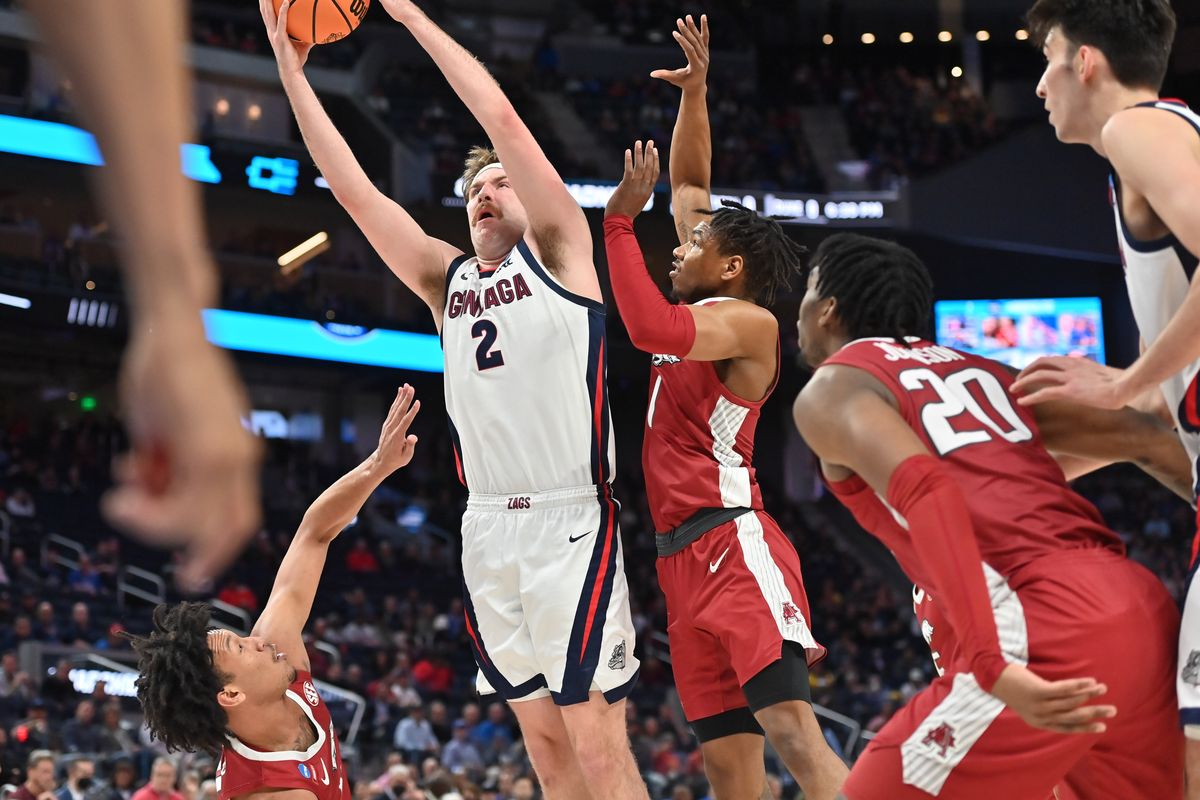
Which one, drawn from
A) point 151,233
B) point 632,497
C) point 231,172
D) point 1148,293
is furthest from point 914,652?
point 151,233

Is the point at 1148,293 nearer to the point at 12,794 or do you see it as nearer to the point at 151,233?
the point at 151,233

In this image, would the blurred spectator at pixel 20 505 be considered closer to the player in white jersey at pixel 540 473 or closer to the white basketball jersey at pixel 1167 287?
the player in white jersey at pixel 540 473

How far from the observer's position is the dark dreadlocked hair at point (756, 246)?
5.16m

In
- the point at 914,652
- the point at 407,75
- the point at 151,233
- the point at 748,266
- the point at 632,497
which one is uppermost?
the point at 407,75

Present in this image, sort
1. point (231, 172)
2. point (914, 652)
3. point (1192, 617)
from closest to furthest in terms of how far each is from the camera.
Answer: point (1192, 617) → point (914, 652) → point (231, 172)

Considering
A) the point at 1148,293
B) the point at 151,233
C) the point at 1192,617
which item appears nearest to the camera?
the point at 151,233

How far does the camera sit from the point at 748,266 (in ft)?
16.9

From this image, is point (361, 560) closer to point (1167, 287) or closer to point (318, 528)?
point (318, 528)

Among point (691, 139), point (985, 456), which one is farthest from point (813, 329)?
point (691, 139)

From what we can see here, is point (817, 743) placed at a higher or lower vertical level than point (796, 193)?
lower

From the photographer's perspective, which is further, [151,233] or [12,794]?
[12,794]

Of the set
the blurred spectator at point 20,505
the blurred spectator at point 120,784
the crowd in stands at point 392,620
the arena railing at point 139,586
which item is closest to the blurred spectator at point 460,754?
the crowd in stands at point 392,620

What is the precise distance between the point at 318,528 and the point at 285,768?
3.11 ft

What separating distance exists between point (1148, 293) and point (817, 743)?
73.9 inches
